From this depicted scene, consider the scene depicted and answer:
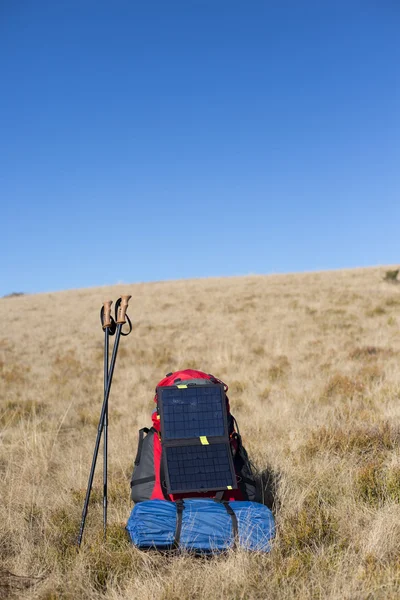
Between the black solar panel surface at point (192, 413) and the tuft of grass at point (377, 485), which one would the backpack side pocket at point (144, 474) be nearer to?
the black solar panel surface at point (192, 413)

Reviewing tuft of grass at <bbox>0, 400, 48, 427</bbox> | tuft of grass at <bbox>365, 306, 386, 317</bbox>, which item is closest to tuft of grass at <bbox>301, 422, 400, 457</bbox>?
tuft of grass at <bbox>0, 400, 48, 427</bbox>

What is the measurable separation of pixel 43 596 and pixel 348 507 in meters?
2.38

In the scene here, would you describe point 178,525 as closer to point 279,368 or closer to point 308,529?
point 308,529

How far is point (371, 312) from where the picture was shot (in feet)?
54.7

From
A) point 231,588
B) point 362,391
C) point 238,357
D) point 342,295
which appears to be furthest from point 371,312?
point 231,588

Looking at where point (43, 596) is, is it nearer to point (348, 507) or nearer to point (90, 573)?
point (90, 573)

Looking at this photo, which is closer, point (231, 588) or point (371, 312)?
point (231, 588)

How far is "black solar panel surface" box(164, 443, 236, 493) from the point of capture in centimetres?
389

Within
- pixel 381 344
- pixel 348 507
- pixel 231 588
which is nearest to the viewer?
pixel 231 588

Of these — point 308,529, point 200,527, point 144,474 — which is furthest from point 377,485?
point 144,474

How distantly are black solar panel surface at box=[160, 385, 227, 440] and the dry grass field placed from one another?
2.86 feet

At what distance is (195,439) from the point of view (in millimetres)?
4133

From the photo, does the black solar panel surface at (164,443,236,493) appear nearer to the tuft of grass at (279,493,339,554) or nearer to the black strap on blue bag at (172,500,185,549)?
the black strap on blue bag at (172,500,185,549)

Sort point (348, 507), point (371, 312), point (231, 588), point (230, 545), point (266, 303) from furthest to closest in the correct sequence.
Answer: point (266, 303), point (371, 312), point (348, 507), point (230, 545), point (231, 588)
